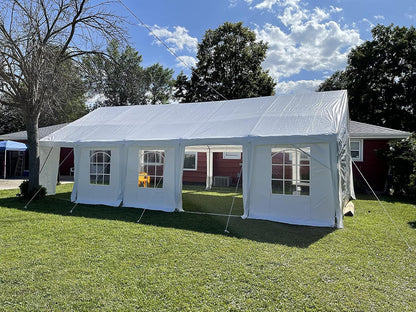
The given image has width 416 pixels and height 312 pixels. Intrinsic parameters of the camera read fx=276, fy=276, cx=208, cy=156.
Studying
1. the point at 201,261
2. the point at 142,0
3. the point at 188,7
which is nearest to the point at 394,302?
the point at 201,261

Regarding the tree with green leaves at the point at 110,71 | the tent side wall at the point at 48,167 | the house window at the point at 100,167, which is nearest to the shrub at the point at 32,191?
the tent side wall at the point at 48,167

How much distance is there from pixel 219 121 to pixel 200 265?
472 cm

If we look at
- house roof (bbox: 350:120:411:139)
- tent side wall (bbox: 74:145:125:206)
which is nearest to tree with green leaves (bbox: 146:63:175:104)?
house roof (bbox: 350:120:411:139)

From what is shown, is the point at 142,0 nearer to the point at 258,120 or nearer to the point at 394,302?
the point at 258,120

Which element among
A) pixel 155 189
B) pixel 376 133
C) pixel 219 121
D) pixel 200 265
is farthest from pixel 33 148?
pixel 376 133

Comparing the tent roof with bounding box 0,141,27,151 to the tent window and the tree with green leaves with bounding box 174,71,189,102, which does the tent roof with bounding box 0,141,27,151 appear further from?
the tree with green leaves with bounding box 174,71,189,102

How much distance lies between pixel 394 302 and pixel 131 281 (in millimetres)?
2861

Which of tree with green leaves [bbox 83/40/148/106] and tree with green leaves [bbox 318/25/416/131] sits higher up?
tree with green leaves [bbox 318/25/416/131]

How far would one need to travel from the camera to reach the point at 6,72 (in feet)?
26.5

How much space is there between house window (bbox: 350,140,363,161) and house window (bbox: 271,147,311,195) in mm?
7409

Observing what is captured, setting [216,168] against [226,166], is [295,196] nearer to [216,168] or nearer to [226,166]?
[226,166]

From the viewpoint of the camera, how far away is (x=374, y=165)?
39.6 feet

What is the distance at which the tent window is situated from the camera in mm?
7582

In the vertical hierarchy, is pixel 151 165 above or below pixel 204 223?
above
